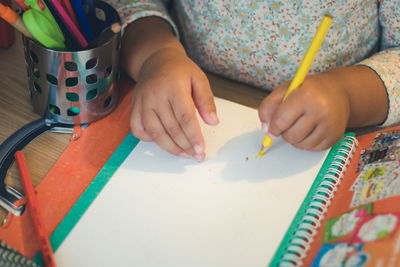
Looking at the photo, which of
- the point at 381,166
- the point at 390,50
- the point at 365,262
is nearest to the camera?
the point at 365,262

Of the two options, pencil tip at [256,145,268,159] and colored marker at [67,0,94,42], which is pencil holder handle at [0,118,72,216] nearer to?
colored marker at [67,0,94,42]

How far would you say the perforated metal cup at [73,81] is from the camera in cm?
43

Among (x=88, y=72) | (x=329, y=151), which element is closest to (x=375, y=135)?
(x=329, y=151)

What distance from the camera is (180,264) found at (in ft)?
1.22

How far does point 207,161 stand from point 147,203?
84mm

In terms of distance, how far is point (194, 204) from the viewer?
0.41 m

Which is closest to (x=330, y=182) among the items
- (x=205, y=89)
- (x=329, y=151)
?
(x=329, y=151)

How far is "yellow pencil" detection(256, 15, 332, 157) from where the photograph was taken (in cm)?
38

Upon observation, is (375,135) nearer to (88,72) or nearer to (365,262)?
(365,262)

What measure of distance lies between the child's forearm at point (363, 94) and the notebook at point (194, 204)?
1.8 inches

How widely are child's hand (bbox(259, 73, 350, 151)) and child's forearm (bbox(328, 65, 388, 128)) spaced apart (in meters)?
0.03

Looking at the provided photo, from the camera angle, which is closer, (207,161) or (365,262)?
(365,262)

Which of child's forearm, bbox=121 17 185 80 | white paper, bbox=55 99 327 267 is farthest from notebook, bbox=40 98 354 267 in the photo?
child's forearm, bbox=121 17 185 80

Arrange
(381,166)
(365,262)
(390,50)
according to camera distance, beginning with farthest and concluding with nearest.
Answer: (390,50) → (381,166) → (365,262)
